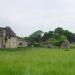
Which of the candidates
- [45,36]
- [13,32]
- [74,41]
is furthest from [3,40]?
[74,41]

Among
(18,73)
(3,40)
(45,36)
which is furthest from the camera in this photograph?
(45,36)

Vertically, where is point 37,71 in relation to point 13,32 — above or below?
below

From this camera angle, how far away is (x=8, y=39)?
54.0 metres

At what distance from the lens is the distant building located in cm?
5216

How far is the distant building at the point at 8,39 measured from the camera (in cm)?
5216

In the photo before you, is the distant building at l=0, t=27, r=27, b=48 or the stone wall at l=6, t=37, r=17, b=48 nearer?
the distant building at l=0, t=27, r=27, b=48

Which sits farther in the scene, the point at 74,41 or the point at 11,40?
the point at 74,41

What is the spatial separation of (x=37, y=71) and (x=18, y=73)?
85 centimetres

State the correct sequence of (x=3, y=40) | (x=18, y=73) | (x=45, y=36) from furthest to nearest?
(x=45, y=36)
(x=3, y=40)
(x=18, y=73)

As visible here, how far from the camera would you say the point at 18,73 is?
1082 cm

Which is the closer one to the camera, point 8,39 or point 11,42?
point 11,42

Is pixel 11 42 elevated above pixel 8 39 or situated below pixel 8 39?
below

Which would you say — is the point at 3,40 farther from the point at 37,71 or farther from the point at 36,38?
the point at 37,71

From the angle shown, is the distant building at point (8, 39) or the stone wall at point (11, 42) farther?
the stone wall at point (11, 42)
